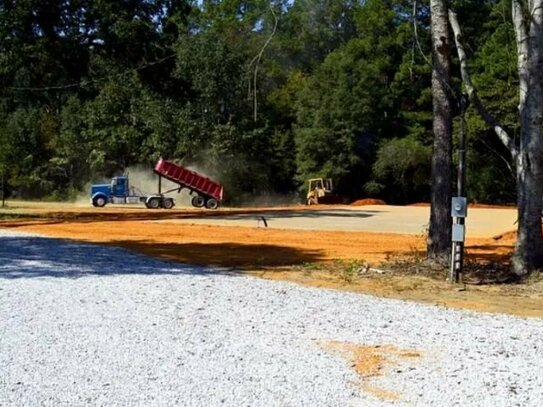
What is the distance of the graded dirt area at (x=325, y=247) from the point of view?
10016 mm

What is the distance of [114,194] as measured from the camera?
1465 inches

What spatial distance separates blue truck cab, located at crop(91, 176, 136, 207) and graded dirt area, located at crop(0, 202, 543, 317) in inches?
346

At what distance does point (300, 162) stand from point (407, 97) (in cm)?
869

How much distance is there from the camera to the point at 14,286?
30.6 ft

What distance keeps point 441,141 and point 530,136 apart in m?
1.66

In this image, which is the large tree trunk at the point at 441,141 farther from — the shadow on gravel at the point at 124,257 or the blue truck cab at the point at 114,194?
the blue truck cab at the point at 114,194

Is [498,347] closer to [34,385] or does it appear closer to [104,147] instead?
[34,385]

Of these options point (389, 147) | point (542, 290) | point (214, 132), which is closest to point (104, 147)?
point (214, 132)

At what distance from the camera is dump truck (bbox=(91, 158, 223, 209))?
3544 centimetres

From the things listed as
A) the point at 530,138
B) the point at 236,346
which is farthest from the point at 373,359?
the point at 530,138

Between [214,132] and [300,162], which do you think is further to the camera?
[300,162]

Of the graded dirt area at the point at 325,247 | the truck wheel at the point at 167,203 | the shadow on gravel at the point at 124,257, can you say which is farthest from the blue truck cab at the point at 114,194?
the shadow on gravel at the point at 124,257

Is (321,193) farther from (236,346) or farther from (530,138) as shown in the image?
(236,346)

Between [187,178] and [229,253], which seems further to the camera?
[187,178]
